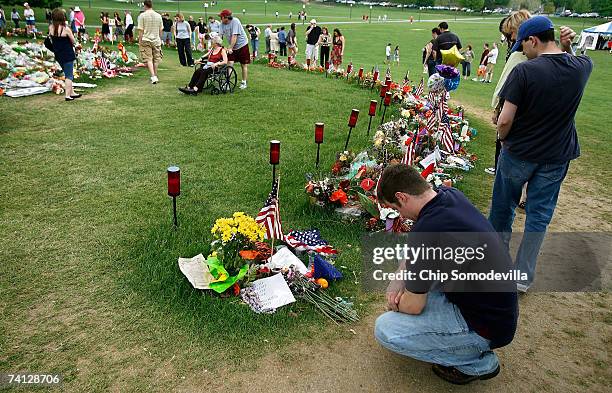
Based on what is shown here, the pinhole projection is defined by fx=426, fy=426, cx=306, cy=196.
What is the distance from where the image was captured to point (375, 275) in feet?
14.6

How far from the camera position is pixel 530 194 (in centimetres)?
388

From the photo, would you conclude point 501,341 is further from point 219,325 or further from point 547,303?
point 219,325

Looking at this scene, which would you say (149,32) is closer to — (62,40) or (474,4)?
(62,40)

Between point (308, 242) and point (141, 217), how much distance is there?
6.89 ft

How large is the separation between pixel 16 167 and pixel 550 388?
7.11 meters

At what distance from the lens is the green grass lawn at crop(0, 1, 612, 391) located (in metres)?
3.32

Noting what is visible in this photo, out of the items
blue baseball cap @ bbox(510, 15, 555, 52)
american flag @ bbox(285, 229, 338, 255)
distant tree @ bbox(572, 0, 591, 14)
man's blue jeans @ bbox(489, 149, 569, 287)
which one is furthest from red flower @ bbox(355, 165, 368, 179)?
distant tree @ bbox(572, 0, 591, 14)

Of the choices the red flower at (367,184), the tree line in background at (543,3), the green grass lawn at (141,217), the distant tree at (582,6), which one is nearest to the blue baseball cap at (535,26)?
the red flower at (367,184)

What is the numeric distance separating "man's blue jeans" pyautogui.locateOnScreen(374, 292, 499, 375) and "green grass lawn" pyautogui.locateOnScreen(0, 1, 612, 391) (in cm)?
73

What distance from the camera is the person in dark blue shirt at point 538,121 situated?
11.4ft

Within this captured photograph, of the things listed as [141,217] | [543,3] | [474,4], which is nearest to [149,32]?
[141,217]

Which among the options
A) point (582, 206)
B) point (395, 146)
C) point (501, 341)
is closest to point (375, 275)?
point (501, 341)

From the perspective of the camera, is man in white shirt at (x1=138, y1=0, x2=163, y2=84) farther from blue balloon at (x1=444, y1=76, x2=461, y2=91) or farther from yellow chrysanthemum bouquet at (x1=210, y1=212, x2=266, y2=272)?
yellow chrysanthemum bouquet at (x1=210, y1=212, x2=266, y2=272)

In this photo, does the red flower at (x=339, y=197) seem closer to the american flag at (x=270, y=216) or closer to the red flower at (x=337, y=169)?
the red flower at (x=337, y=169)
